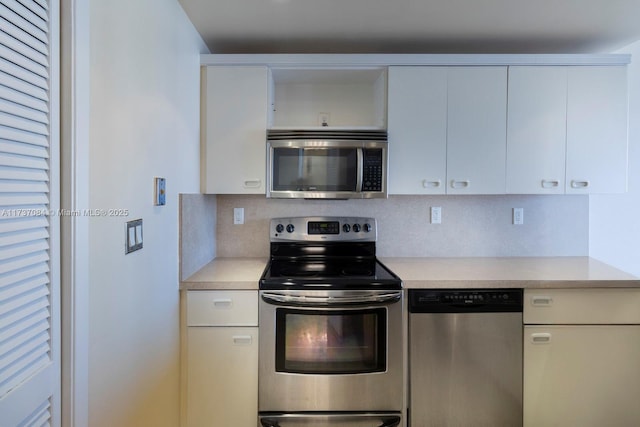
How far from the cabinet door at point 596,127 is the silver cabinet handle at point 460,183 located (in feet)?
2.02

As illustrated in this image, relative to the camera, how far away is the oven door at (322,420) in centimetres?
173

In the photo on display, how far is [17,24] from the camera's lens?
794 millimetres

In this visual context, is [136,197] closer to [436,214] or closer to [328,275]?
[328,275]

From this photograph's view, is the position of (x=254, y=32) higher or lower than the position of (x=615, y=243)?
higher

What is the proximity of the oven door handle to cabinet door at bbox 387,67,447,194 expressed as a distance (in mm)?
688

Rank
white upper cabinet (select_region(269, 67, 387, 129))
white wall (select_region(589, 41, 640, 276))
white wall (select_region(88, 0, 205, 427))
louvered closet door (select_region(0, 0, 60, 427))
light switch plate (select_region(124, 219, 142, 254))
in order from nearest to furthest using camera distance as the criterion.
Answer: louvered closet door (select_region(0, 0, 60, 427))
white wall (select_region(88, 0, 205, 427))
light switch plate (select_region(124, 219, 142, 254))
white wall (select_region(589, 41, 640, 276))
white upper cabinet (select_region(269, 67, 387, 129))

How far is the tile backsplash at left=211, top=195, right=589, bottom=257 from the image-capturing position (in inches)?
94.7

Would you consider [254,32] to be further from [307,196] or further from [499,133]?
[499,133]

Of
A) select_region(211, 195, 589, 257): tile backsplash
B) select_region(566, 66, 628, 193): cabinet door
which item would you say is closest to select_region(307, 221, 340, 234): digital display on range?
select_region(211, 195, 589, 257): tile backsplash

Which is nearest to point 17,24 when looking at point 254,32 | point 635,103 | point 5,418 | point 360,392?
point 5,418

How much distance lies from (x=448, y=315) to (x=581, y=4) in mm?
1667

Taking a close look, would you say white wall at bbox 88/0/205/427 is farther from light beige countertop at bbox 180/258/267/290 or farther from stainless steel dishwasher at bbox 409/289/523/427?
stainless steel dishwasher at bbox 409/289/523/427

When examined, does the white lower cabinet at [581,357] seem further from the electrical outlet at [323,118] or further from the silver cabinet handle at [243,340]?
the electrical outlet at [323,118]

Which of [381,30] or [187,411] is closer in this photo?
[187,411]
